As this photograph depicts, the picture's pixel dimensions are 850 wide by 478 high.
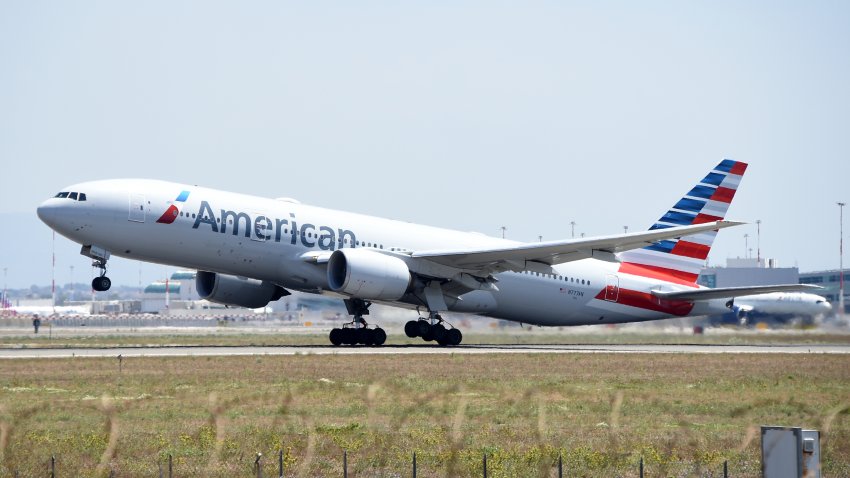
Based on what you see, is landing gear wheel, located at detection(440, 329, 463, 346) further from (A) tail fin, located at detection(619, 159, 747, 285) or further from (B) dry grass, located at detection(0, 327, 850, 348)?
(A) tail fin, located at detection(619, 159, 747, 285)

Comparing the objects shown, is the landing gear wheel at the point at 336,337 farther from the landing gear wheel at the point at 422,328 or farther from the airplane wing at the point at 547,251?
the airplane wing at the point at 547,251

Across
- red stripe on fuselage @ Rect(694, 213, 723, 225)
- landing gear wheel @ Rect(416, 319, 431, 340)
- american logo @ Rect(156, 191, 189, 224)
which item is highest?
red stripe on fuselage @ Rect(694, 213, 723, 225)

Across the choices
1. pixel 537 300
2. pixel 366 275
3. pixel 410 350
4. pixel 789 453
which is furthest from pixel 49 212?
pixel 789 453

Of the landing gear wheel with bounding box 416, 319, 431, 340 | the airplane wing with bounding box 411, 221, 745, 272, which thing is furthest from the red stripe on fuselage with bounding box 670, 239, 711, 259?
the landing gear wheel with bounding box 416, 319, 431, 340

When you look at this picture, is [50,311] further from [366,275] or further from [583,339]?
[366,275]

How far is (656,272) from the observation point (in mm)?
44375

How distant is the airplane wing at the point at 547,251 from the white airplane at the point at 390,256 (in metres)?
0.05

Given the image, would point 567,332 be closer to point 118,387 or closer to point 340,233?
point 340,233

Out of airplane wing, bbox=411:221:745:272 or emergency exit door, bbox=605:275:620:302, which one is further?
emergency exit door, bbox=605:275:620:302

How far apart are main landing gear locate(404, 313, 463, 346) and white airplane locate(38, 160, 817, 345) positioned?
0.16ft

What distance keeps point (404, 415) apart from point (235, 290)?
22.6 meters

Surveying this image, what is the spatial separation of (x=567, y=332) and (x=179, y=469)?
104 feet

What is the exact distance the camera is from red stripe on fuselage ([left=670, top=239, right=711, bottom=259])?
44406 mm

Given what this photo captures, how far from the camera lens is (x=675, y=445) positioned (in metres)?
16.5
